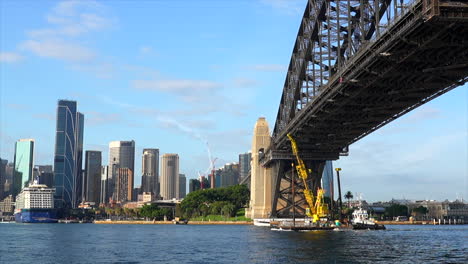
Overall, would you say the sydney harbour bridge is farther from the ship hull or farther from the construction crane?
the ship hull

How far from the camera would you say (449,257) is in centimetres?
5056

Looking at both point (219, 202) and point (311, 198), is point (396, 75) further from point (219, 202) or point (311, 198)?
point (219, 202)

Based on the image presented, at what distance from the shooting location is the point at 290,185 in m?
119

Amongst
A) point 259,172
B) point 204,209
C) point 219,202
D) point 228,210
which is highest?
point 259,172

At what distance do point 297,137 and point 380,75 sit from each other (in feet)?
140

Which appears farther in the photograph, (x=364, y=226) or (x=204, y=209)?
(x=204, y=209)

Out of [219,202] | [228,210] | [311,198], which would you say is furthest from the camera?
[219,202]

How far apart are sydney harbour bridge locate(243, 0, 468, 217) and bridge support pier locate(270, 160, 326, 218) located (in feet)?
11.5

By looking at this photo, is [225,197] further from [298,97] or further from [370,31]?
[370,31]

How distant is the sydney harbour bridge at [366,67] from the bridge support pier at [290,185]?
3.52 m

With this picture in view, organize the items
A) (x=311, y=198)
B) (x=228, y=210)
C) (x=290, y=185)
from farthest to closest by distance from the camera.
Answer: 1. (x=228, y=210)
2. (x=290, y=185)
3. (x=311, y=198)

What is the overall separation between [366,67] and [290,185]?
69.0 meters

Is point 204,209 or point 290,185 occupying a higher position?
point 290,185

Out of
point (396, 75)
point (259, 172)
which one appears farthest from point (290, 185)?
point (396, 75)
